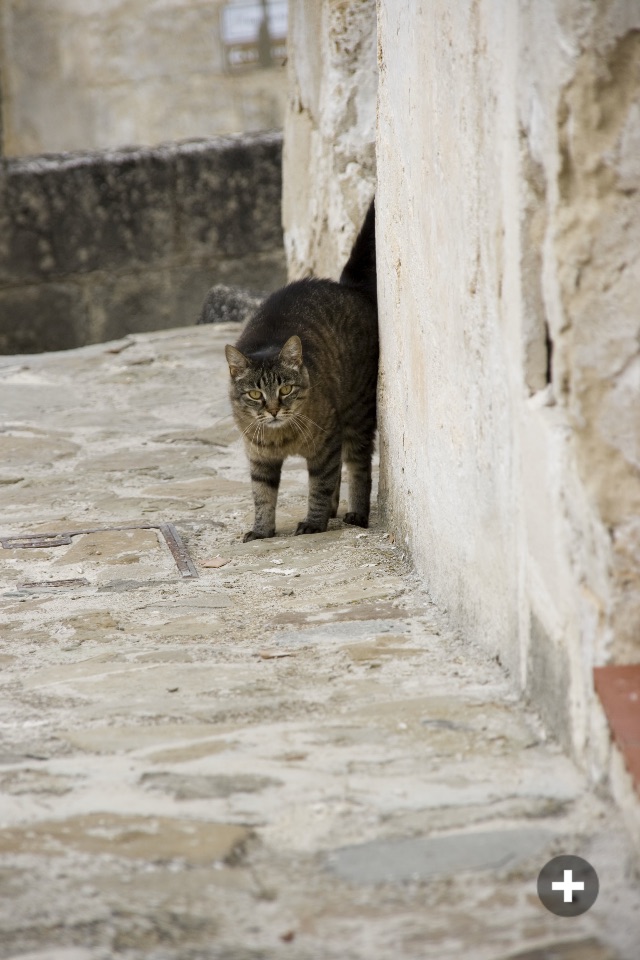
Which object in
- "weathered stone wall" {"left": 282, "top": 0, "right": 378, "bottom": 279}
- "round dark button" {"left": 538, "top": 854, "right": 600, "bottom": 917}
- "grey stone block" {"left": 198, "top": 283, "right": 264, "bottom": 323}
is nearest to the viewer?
"round dark button" {"left": 538, "top": 854, "right": 600, "bottom": 917}

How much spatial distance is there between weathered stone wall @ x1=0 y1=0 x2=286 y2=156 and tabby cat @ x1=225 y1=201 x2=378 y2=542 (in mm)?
13624

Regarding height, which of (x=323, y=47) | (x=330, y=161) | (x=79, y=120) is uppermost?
(x=323, y=47)

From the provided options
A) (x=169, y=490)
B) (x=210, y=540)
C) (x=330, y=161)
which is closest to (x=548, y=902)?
(x=210, y=540)

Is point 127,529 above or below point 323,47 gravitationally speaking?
below

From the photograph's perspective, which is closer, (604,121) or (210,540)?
(604,121)

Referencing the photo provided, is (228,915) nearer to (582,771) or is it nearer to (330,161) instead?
(582,771)

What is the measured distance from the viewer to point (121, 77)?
17.2 metres

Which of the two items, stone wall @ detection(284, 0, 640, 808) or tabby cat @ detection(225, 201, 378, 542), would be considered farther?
tabby cat @ detection(225, 201, 378, 542)

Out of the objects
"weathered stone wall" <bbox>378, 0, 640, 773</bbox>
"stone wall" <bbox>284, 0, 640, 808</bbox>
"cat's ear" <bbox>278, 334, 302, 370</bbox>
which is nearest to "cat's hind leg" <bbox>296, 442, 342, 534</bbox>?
"cat's ear" <bbox>278, 334, 302, 370</bbox>

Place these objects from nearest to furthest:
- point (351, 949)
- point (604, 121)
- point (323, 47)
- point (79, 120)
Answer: point (351, 949)
point (604, 121)
point (323, 47)
point (79, 120)

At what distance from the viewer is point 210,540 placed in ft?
13.4

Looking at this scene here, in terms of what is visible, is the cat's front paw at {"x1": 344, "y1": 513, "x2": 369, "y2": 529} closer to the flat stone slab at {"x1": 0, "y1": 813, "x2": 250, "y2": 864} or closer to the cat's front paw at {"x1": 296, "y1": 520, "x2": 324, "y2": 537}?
the cat's front paw at {"x1": 296, "y1": 520, "x2": 324, "y2": 537}

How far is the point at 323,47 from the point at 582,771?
4527 mm

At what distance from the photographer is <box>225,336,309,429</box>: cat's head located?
13.6 ft
